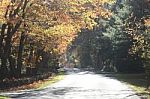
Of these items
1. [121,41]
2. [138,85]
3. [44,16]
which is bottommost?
[138,85]

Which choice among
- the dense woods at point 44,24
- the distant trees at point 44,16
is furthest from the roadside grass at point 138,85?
the distant trees at point 44,16

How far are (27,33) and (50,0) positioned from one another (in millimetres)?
10344

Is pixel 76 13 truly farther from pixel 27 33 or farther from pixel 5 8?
pixel 27 33

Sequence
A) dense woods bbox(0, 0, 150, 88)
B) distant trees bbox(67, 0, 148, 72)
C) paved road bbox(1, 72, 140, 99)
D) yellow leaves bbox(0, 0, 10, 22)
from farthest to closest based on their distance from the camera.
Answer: distant trees bbox(67, 0, 148, 72), yellow leaves bbox(0, 0, 10, 22), dense woods bbox(0, 0, 150, 88), paved road bbox(1, 72, 140, 99)

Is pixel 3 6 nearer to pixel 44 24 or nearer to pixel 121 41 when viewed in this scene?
pixel 44 24

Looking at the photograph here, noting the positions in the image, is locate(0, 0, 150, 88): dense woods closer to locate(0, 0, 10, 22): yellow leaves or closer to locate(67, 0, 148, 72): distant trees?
locate(0, 0, 10, 22): yellow leaves

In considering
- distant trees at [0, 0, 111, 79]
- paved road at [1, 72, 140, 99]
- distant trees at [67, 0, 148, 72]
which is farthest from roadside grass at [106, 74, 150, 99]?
distant trees at [0, 0, 111, 79]

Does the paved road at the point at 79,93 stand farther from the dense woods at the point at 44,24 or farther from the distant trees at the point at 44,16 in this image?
the distant trees at the point at 44,16

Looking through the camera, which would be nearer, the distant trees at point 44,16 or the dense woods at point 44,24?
the distant trees at point 44,16

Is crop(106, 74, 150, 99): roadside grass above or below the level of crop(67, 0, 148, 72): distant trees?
below

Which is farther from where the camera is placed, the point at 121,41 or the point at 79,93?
the point at 121,41

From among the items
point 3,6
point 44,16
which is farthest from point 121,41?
point 3,6

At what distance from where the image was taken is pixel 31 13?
42375 millimetres

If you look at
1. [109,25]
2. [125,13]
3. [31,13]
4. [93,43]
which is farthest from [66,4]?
[93,43]
